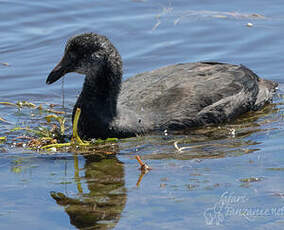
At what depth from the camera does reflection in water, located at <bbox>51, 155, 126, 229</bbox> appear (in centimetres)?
564

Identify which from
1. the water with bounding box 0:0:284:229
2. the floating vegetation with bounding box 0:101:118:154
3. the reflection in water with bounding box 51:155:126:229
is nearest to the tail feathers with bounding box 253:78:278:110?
the water with bounding box 0:0:284:229

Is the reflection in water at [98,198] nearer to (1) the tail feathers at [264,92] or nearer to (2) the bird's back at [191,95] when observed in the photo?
(2) the bird's back at [191,95]

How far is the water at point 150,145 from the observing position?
5.77 metres

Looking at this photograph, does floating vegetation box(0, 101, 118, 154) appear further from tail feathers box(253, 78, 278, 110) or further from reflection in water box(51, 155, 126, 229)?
tail feathers box(253, 78, 278, 110)

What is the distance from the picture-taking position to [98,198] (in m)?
6.14

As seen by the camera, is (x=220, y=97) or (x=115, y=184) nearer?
(x=115, y=184)

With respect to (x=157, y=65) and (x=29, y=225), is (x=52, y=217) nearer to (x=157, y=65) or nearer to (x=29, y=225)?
(x=29, y=225)

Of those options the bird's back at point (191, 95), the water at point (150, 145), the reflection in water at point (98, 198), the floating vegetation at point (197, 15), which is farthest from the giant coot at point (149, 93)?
the floating vegetation at point (197, 15)

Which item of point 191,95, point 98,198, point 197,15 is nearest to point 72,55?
point 191,95

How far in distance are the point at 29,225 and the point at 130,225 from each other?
2.65 feet

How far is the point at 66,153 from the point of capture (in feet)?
24.8

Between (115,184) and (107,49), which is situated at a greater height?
(107,49)

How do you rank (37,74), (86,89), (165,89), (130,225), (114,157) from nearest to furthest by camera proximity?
(130,225), (114,157), (86,89), (165,89), (37,74)

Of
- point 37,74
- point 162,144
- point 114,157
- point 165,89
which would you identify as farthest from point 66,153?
point 37,74
